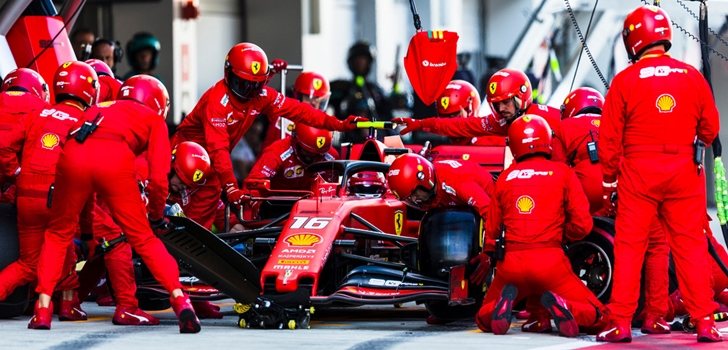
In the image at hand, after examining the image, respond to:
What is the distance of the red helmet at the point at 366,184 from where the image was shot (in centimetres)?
1434

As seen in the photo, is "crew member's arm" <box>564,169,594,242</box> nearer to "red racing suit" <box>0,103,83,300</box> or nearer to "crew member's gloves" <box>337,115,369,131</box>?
"crew member's gloves" <box>337,115,369,131</box>

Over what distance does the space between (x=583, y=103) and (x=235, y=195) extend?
9.22 ft

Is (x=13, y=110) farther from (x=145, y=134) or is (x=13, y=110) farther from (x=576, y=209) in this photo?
(x=576, y=209)

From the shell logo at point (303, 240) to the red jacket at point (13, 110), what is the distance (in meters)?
2.21

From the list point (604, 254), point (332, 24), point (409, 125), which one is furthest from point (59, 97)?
point (332, 24)

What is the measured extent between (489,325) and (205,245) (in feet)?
6.97

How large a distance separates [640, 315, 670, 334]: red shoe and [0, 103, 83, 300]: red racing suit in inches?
162

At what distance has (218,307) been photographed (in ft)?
45.7

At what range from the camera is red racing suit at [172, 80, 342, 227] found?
1480cm

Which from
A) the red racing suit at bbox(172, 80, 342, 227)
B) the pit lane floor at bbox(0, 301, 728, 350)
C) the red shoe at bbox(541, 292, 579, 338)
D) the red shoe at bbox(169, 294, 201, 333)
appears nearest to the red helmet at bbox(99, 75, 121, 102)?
the red racing suit at bbox(172, 80, 342, 227)

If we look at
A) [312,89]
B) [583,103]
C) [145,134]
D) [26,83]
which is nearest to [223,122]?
[26,83]

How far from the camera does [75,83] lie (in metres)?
13.1

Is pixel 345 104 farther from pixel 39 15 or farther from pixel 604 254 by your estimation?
pixel 604 254

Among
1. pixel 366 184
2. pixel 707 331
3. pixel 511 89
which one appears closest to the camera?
pixel 707 331
